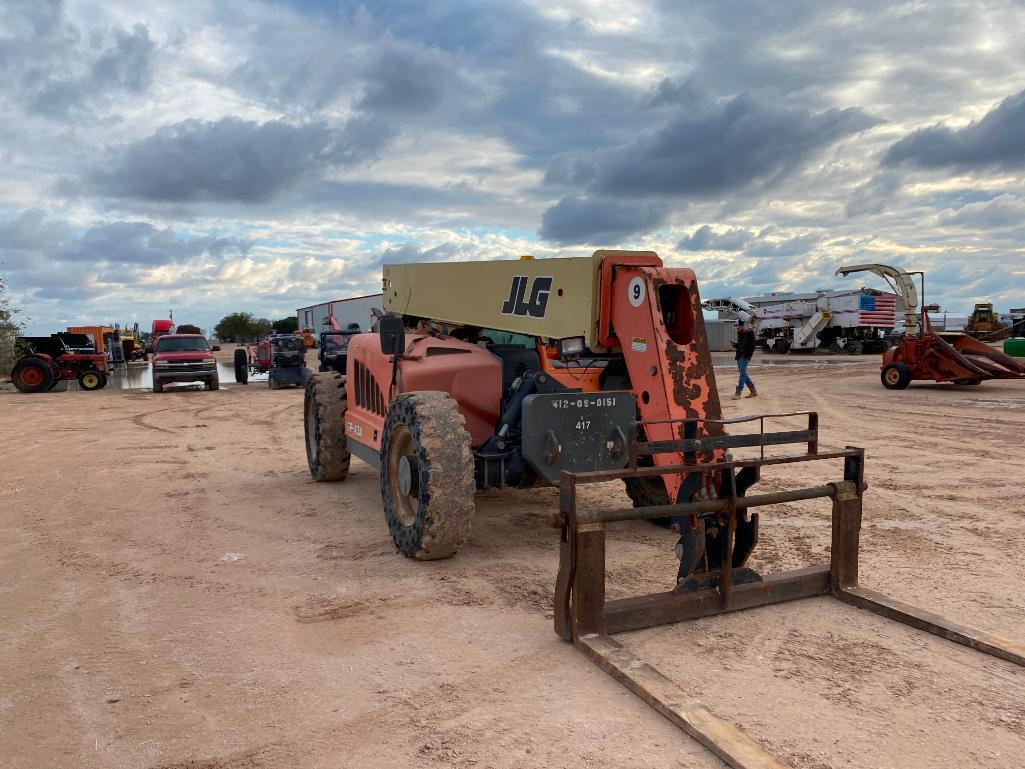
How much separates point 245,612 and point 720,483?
3046 mm

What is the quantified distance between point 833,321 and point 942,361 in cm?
2072

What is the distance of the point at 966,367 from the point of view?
1816 cm

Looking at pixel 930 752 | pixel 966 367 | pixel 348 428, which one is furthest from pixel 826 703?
pixel 966 367

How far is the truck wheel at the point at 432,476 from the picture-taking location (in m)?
5.46

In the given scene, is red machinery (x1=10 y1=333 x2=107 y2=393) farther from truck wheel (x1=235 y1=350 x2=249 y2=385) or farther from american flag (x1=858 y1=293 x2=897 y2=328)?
american flag (x1=858 y1=293 x2=897 y2=328)

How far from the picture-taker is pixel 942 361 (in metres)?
18.5

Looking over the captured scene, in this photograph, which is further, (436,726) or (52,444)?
(52,444)

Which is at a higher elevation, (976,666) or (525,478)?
(525,478)

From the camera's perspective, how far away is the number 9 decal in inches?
211

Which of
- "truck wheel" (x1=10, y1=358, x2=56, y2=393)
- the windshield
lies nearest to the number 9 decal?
the windshield

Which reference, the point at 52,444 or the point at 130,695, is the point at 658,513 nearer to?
the point at 130,695

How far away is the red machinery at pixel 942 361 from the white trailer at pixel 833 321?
16.5m

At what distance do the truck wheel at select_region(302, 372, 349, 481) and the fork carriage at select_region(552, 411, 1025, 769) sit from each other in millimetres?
4609

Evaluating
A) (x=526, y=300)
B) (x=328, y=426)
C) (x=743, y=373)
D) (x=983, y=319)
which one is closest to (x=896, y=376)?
(x=743, y=373)
